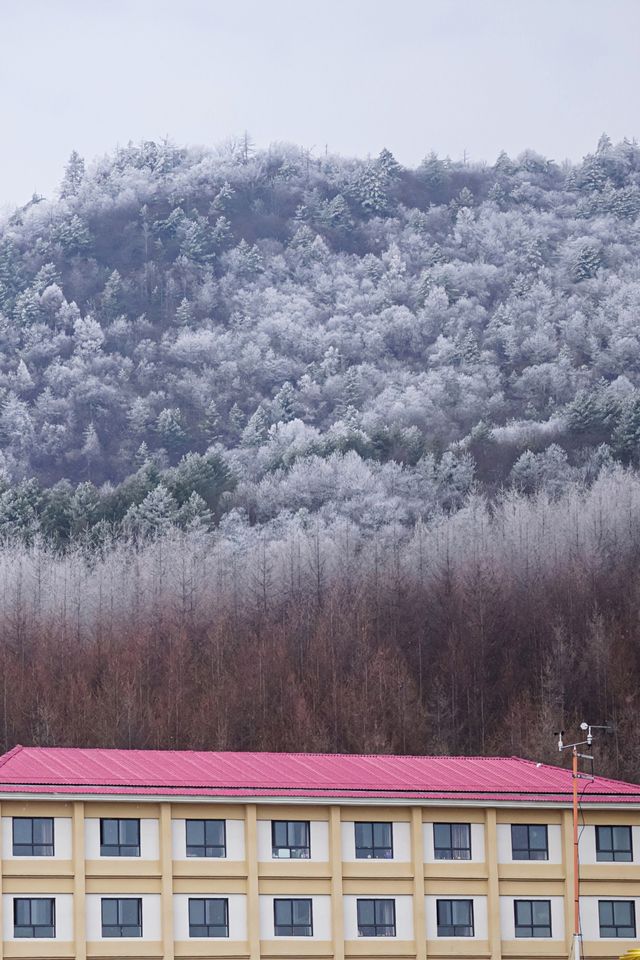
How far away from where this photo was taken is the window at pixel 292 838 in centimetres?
6894

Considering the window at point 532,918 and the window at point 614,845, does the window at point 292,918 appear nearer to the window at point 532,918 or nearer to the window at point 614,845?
the window at point 532,918

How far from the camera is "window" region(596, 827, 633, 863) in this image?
235ft

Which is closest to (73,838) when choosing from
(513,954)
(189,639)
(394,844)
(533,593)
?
(394,844)

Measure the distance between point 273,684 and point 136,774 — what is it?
68.4 metres

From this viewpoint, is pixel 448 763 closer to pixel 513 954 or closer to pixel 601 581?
pixel 513 954

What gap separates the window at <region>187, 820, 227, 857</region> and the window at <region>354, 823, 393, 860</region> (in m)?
5.00

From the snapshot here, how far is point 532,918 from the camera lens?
7075 centimetres

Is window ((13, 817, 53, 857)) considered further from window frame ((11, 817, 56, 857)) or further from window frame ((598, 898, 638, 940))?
window frame ((598, 898, 638, 940))

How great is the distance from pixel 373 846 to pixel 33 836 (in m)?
12.4

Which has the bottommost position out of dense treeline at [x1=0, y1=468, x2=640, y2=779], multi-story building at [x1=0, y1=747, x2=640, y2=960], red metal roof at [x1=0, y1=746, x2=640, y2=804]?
multi-story building at [x1=0, y1=747, x2=640, y2=960]

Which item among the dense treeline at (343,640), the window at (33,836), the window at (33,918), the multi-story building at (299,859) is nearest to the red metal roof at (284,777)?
the multi-story building at (299,859)

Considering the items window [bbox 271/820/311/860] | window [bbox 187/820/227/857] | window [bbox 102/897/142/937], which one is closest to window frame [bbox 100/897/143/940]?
window [bbox 102/897/142/937]

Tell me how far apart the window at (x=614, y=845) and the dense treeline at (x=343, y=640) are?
42910 mm

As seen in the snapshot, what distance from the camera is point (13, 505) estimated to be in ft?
654
